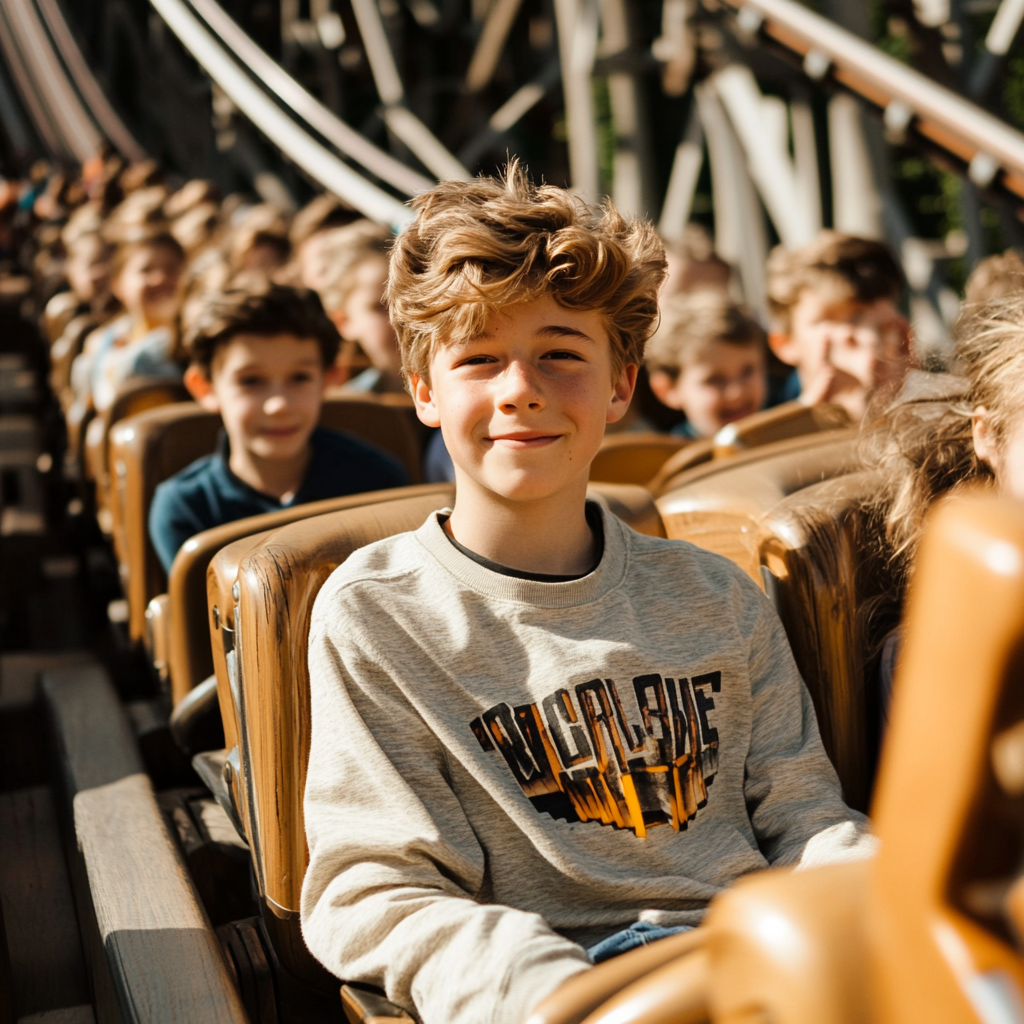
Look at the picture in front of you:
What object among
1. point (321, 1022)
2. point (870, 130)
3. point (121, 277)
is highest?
point (870, 130)

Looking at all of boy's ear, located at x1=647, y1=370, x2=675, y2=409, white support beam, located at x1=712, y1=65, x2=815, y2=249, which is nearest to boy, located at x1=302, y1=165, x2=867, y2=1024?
boy's ear, located at x1=647, y1=370, x2=675, y2=409

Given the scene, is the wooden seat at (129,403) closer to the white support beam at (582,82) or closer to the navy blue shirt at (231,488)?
the navy blue shirt at (231,488)

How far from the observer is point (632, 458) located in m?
2.45

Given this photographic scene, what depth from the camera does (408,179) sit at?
18.7 ft

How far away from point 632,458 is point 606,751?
131 centimetres

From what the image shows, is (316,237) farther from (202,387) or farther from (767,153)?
(202,387)

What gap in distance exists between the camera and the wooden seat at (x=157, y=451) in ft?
7.79

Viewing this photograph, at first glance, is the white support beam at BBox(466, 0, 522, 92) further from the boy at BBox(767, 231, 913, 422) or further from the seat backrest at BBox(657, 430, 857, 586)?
the seat backrest at BBox(657, 430, 857, 586)

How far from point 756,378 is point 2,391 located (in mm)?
2929

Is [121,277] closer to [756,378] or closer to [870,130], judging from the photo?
[756,378]

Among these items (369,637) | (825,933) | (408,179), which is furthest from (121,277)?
(825,933)

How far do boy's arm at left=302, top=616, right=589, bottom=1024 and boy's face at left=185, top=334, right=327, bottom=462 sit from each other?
112 centimetres

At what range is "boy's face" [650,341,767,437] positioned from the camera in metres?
2.89

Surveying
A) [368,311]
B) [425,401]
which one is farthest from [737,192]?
[425,401]
